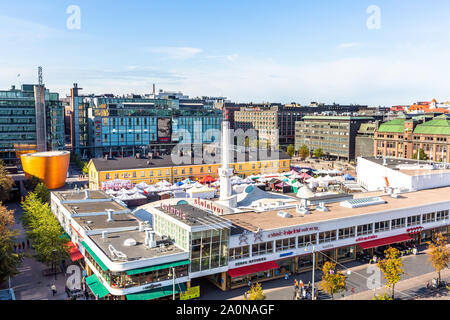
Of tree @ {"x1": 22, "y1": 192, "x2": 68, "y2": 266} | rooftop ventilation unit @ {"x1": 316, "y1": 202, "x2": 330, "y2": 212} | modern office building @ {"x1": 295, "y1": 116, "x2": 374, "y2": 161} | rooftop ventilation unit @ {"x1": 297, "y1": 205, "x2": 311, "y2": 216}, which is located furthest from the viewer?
modern office building @ {"x1": 295, "y1": 116, "x2": 374, "y2": 161}

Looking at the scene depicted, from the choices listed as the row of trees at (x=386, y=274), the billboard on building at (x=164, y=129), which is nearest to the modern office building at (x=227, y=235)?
the row of trees at (x=386, y=274)

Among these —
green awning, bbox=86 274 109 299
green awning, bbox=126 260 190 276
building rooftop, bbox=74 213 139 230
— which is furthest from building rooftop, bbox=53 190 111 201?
green awning, bbox=126 260 190 276

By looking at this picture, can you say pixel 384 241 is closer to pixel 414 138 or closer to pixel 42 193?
pixel 42 193

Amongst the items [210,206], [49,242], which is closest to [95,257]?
[49,242]

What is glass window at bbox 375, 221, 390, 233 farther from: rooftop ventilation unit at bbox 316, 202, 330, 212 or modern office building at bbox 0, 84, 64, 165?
modern office building at bbox 0, 84, 64, 165

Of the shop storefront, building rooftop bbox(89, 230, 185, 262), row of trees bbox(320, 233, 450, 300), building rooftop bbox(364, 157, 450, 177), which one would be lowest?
the shop storefront
